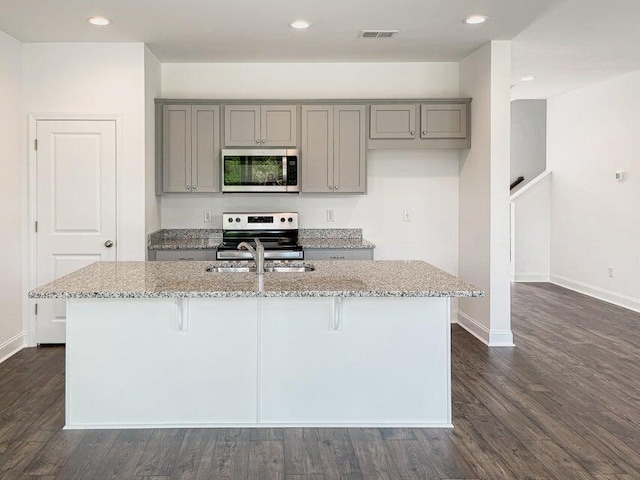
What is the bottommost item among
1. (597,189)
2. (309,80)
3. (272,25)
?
(597,189)

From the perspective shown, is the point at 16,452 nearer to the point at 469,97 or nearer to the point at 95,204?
the point at 95,204

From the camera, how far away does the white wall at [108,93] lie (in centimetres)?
464

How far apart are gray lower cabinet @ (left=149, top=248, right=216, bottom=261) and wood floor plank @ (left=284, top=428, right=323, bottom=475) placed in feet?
7.39

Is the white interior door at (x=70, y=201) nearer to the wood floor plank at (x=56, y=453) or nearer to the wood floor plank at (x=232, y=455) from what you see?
the wood floor plank at (x=56, y=453)

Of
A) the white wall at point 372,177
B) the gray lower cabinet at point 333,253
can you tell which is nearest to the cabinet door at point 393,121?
the white wall at point 372,177

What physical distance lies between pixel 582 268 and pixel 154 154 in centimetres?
542

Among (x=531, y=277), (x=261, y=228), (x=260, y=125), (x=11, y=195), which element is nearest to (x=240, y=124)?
(x=260, y=125)

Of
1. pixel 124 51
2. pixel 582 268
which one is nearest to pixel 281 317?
pixel 124 51

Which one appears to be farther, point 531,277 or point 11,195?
point 531,277

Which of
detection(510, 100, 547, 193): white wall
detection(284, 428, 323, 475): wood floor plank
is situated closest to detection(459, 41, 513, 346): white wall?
detection(284, 428, 323, 475): wood floor plank

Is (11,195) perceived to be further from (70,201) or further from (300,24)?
(300,24)

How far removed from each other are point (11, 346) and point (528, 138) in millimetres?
8238

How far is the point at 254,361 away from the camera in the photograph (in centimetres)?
292

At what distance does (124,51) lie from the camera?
468 centimetres
